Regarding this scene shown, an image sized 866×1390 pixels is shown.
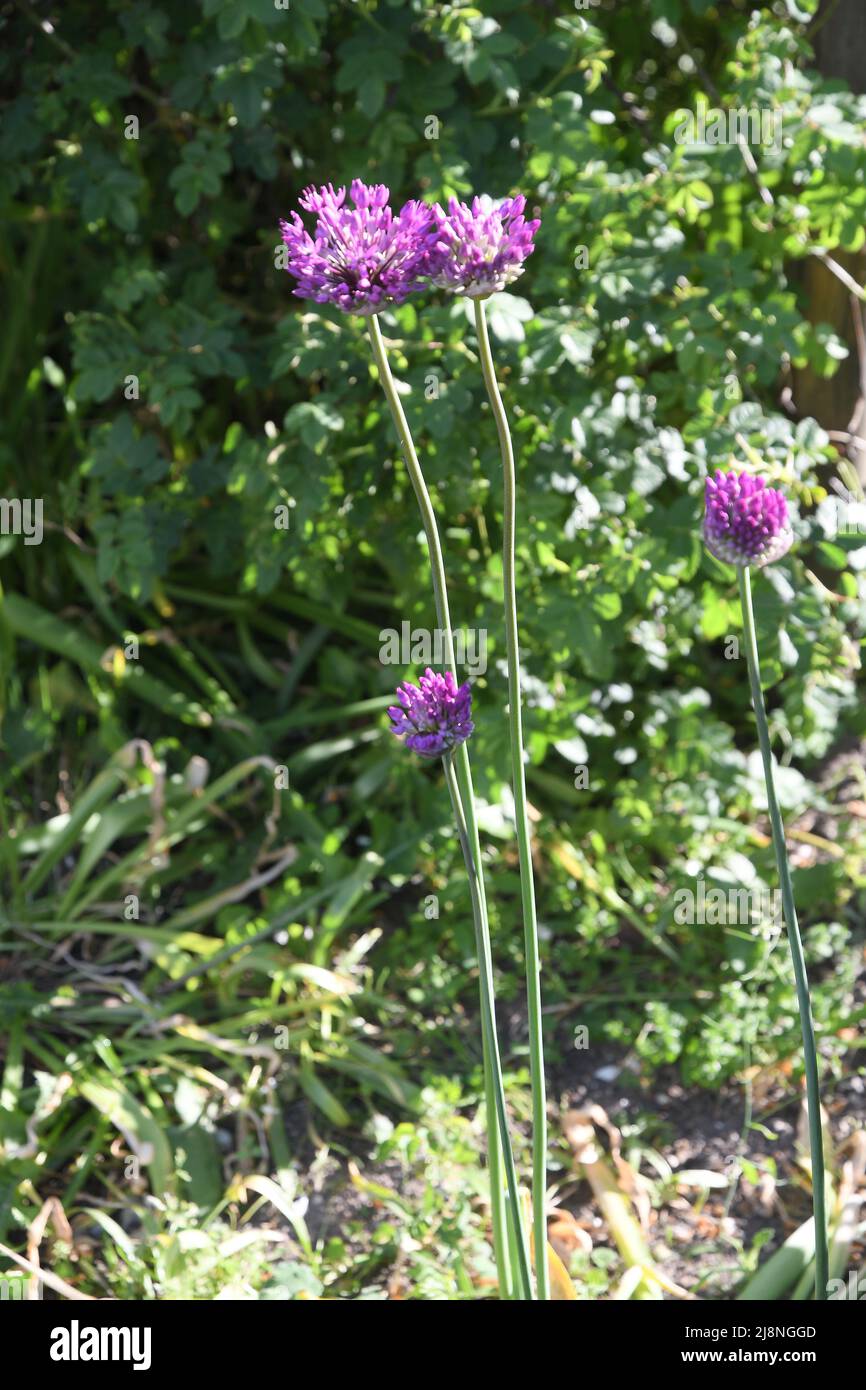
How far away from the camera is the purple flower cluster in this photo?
1169 millimetres

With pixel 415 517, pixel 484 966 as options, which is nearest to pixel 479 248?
pixel 484 966

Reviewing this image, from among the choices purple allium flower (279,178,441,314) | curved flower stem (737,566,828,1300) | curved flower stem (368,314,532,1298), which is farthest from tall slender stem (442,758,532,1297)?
purple allium flower (279,178,441,314)

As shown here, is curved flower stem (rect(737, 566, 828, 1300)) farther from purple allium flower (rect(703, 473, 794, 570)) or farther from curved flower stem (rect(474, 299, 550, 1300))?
curved flower stem (rect(474, 299, 550, 1300))

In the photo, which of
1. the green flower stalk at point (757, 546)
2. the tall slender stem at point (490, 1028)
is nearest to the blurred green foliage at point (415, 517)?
the green flower stalk at point (757, 546)

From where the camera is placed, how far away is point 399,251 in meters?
1.17

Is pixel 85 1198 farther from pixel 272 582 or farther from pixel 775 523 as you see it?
pixel 775 523

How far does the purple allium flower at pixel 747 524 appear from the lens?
1279mm

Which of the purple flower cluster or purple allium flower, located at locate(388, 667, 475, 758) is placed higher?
the purple flower cluster

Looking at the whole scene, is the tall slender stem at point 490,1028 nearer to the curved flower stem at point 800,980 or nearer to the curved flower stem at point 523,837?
the curved flower stem at point 523,837

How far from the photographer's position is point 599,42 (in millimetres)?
2186

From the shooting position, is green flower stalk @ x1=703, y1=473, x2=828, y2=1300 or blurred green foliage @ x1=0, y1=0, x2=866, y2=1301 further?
blurred green foliage @ x1=0, y1=0, x2=866, y2=1301

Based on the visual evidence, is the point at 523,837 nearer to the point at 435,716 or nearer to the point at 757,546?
the point at 435,716

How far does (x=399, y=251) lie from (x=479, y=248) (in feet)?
0.22

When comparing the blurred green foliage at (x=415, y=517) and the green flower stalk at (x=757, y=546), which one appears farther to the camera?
the blurred green foliage at (x=415, y=517)
